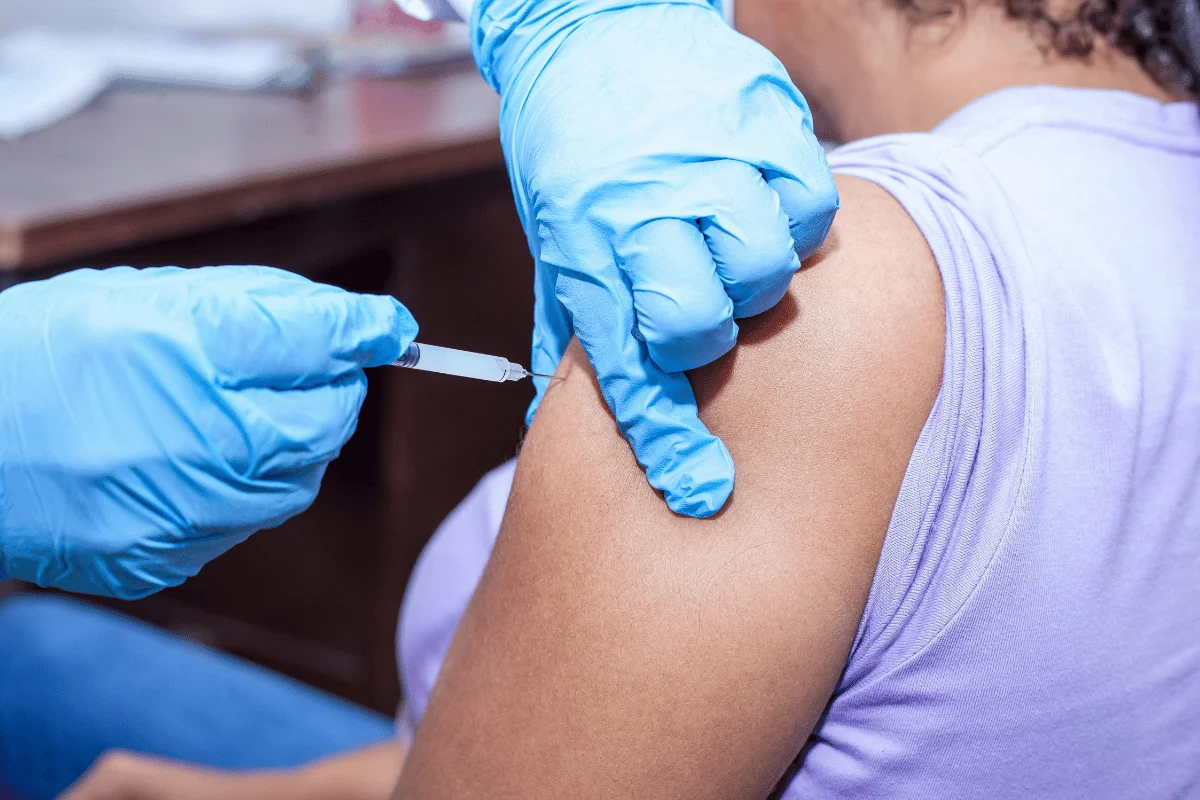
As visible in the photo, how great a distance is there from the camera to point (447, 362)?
2.12 ft

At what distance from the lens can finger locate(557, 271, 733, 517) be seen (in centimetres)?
56

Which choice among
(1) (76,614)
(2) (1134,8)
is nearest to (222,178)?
(1) (76,614)

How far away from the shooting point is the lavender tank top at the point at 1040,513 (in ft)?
1.88

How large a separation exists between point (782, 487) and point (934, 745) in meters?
0.19

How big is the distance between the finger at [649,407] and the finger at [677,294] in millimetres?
15

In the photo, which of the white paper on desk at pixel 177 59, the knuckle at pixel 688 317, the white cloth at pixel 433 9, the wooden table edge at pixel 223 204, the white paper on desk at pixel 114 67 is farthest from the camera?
the white paper on desk at pixel 177 59

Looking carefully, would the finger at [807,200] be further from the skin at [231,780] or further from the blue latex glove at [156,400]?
the skin at [231,780]

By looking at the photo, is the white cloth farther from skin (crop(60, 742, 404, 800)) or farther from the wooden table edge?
skin (crop(60, 742, 404, 800))

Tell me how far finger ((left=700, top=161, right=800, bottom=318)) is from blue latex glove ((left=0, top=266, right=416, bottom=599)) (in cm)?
21

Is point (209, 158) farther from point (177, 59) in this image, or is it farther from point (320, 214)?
point (177, 59)

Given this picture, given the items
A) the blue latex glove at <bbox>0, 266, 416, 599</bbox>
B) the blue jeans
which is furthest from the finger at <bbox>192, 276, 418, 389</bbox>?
the blue jeans

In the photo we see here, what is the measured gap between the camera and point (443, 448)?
1.96 meters

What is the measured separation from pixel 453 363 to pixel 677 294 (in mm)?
178

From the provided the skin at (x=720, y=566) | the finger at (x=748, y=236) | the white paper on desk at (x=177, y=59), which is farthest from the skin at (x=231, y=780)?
the white paper on desk at (x=177, y=59)
